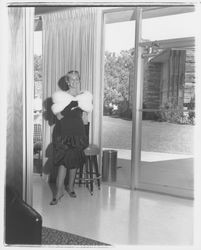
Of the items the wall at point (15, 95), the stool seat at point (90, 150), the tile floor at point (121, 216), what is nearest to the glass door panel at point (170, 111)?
the tile floor at point (121, 216)

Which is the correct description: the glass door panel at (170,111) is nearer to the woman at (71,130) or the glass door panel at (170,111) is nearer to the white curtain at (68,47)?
the white curtain at (68,47)

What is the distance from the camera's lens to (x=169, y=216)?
3729 mm

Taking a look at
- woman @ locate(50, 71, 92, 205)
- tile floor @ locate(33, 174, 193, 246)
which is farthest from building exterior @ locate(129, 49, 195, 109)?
tile floor @ locate(33, 174, 193, 246)

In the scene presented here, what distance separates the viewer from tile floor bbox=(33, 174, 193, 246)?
3.13 meters

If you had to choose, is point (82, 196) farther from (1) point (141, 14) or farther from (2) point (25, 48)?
(2) point (25, 48)

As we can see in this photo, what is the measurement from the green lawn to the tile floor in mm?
775

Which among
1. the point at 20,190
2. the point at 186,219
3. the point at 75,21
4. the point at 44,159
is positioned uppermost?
the point at 75,21

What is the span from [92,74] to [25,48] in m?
3.30

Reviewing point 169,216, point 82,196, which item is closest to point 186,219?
point 169,216

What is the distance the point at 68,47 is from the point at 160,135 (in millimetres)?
1813

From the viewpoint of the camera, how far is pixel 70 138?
4059mm

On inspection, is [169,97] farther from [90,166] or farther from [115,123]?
[90,166]

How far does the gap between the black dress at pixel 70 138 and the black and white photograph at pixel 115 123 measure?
11 millimetres

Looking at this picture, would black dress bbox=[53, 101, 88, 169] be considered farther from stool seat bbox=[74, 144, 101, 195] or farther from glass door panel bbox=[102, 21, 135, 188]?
glass door panel bbox=[102, 21, 135, 188]
